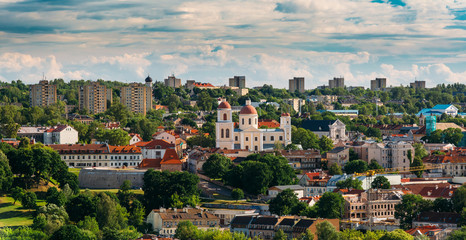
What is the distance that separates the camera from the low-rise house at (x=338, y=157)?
245 ft

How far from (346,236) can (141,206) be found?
1361 centimetres

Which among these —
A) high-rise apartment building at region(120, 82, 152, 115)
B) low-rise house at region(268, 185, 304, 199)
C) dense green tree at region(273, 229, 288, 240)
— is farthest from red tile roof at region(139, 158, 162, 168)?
high-rise apartment building at region(120, 82, 152, 115)

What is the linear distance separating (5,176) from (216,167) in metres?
15.0

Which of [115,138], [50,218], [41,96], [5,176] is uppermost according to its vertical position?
[41,96]

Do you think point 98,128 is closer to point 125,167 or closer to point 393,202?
point 125,167

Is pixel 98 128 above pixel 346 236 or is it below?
above

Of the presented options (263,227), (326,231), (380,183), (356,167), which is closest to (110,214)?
(263,227)

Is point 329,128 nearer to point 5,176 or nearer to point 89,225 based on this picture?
point 5,176

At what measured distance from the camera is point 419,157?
7538 centimetres

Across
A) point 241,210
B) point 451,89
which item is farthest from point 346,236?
point 451,89

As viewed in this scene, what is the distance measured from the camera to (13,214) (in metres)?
55.5

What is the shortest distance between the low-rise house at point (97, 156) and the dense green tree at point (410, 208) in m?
22.7

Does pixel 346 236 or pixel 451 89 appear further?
pixel 451 89

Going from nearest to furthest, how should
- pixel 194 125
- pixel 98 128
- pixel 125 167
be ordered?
pixel 125 167, pixel 98 128, pixel 194 125
